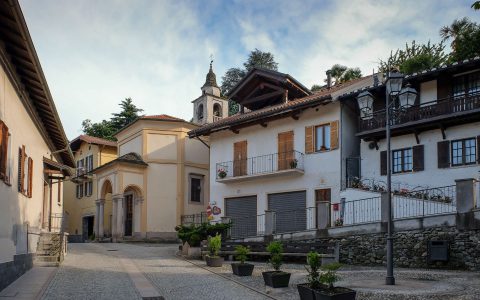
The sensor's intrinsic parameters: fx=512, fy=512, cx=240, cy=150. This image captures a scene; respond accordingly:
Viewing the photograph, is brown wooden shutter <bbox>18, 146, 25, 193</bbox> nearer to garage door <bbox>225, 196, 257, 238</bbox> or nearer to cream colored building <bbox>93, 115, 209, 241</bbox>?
garage door <bbox>225, 196, 257, 238</bbox>

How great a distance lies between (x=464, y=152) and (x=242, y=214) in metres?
11.6

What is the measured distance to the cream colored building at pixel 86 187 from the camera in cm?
4094

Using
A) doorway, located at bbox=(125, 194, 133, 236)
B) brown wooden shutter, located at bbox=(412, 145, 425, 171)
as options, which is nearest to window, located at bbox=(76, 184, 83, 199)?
doorway, located at bbox=(125, 194, 133, 236)

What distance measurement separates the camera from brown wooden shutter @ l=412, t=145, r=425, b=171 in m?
20.8

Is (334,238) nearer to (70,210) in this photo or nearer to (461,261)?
(461,261)

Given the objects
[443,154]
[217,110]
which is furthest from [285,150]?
[217,110]

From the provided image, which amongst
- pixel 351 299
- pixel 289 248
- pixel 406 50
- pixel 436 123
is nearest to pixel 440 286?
pixel 351 299

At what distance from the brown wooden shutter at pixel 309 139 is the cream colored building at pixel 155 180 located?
1239cm

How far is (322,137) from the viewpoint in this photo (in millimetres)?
24062

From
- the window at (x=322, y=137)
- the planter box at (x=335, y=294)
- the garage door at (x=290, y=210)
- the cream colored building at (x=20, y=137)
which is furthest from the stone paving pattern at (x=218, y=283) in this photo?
the window at (x=322, y=137)

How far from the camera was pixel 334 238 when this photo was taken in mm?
18641

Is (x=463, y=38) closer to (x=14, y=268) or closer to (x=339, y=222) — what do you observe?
(x=339, y=222)

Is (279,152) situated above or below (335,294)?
above

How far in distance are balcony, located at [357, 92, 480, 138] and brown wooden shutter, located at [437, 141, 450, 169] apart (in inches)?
28.7
